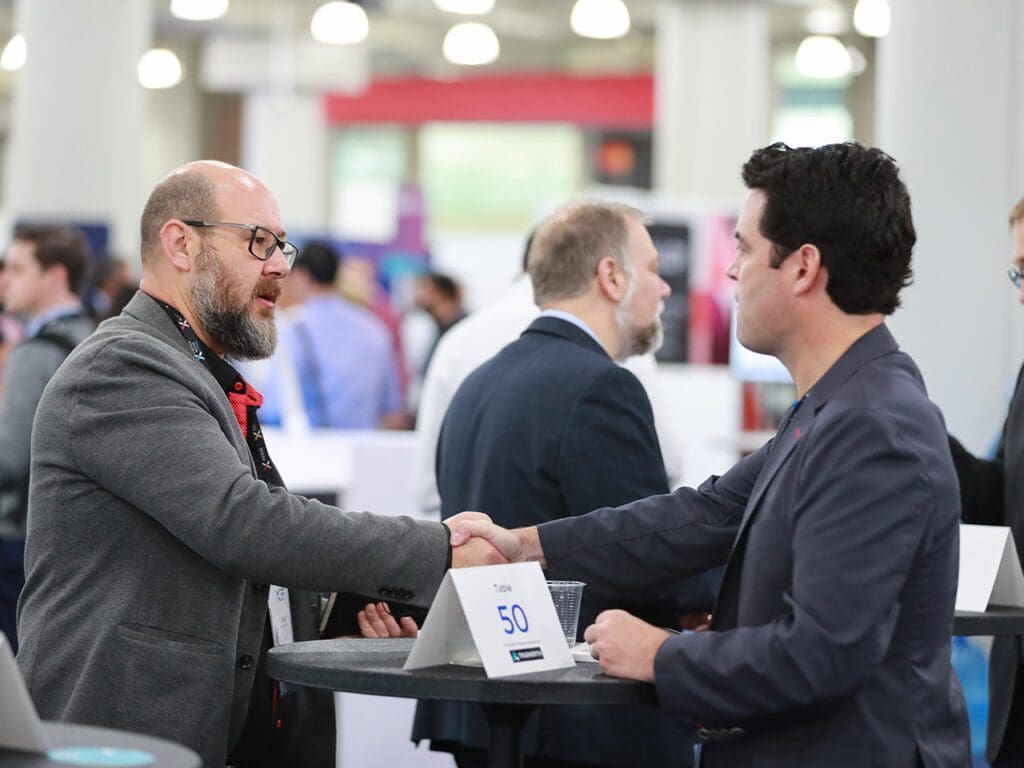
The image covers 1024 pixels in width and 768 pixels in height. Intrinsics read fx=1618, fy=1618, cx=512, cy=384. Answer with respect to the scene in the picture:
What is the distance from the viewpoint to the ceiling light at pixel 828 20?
18156 millimetres

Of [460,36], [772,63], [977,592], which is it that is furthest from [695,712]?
[772,63]

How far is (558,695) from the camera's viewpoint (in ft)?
6.80

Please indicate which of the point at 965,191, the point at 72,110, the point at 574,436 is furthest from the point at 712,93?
the point at 574,436

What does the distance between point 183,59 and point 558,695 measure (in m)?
20.8

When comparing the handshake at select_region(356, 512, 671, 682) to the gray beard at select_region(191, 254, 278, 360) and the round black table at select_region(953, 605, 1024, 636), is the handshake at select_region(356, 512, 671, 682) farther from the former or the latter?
the round black table at select_region(953, 605, 1024, 636)

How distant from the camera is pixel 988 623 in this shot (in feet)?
8.68

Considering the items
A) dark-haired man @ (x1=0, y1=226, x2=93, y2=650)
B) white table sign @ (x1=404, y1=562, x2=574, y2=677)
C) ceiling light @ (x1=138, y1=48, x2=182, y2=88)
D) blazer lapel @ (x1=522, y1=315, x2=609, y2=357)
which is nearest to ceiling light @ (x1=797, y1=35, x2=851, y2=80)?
ceiling light @ (x1=138, y1=48, x2=182, y2=88)

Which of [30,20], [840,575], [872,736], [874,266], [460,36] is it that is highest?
[460,36]

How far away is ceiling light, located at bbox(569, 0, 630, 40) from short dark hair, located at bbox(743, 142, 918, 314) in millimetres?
13927

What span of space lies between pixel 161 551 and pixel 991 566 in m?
1.42

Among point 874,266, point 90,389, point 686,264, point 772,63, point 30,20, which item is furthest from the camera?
point 772,63

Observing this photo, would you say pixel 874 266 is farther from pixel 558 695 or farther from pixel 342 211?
pixel 342 211

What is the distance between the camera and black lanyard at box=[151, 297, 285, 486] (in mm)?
2652

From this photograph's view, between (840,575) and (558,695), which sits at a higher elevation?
(840,575)
